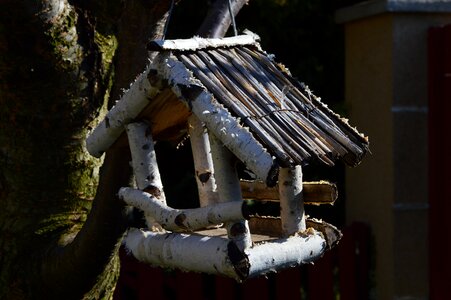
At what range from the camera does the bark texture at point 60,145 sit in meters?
2.30

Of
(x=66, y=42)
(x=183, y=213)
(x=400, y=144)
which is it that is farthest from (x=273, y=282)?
(x=183, y=213)

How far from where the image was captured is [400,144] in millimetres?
4234

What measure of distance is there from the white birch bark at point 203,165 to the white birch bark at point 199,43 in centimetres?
21

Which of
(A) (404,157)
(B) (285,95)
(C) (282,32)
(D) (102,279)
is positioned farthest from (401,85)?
(B) (285,95)

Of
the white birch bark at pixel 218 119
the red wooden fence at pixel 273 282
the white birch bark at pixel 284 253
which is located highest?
the white birch bark at pixel 218 119

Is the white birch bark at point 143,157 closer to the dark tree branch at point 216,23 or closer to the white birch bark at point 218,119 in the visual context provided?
the white birch bark at point 218,119

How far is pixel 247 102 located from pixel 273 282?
109 inches

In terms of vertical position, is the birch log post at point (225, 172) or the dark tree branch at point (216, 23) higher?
the dark tree branch at point (216, 23)

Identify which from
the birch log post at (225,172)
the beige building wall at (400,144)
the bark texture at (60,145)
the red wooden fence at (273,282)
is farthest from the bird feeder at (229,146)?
the beige building wall at (400,144)

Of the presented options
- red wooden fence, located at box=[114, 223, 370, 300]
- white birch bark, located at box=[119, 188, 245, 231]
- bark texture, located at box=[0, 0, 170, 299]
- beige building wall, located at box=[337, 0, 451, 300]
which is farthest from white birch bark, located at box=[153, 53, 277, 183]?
beige building wall, located at box=[337, 0, 451, 300]

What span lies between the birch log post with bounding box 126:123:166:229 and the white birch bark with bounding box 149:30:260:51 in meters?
0.21

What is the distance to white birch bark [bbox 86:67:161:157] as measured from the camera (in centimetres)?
177

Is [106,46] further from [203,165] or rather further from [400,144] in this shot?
[400,144]

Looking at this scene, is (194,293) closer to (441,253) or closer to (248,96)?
(441,253)
